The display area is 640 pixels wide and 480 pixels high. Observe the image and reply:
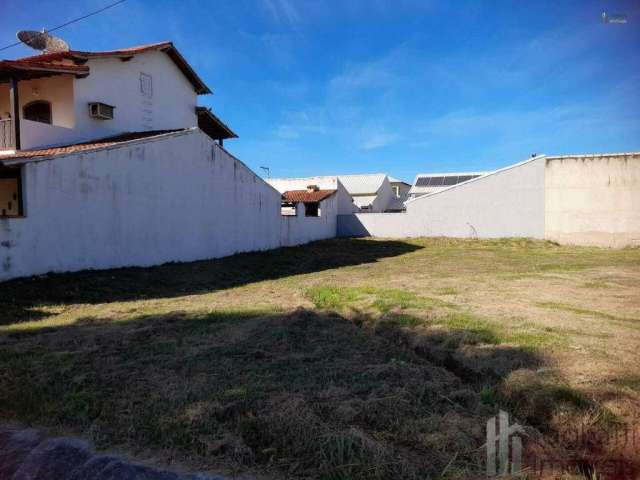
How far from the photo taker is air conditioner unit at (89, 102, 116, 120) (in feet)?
46.5

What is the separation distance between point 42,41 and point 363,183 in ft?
95.1

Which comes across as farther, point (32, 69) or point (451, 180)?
point (451, 180)

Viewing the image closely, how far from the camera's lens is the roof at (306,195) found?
3012 cm

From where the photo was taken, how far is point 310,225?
26.1 meters

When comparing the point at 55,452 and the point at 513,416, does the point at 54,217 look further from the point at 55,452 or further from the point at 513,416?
the point at 513,416

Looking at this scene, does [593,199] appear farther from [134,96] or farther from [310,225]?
[134,96]

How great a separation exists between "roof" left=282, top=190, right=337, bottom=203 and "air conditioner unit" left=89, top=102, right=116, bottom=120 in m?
16.1

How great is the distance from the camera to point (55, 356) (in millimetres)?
4668

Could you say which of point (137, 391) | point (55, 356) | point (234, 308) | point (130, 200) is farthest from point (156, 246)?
point (137, 391)

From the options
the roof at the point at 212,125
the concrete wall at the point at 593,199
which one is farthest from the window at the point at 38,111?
the concrete wall at the point at 593,199

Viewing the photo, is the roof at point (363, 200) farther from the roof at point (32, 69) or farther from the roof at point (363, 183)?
the roof at point (32, 69)

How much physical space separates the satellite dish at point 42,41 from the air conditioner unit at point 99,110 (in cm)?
255

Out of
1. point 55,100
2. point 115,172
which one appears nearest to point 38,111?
point 55,100

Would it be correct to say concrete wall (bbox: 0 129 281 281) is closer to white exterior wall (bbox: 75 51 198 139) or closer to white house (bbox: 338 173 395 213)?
white exterior wall (bbox: 75 51 198 139)
